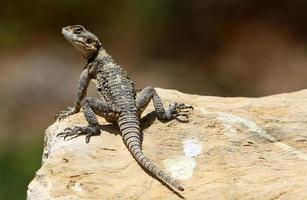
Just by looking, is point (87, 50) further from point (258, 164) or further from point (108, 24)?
point (108, 24)

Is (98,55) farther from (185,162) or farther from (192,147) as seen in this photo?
(185,162)

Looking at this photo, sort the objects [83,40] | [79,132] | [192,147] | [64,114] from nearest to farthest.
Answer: [192,147]
[79,132]
[64,114]
[83,40]

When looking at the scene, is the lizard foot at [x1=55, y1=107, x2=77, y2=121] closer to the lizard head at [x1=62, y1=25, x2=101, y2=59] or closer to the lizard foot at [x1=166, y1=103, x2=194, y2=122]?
the lizard head at [x1=62, y1=25, x2=101, y2=59]

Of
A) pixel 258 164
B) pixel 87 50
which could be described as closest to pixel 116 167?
pixel 258 164

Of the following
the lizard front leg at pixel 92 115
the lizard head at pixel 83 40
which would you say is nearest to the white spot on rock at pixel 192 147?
the lizard front leg at pixel 92 115

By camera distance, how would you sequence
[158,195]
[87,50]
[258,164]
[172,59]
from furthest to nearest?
1. [172,59]
2. [87,50]
3. [258,164]
4. [158,195]

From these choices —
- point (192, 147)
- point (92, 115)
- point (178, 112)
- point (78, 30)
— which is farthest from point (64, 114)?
point (192, 147)
